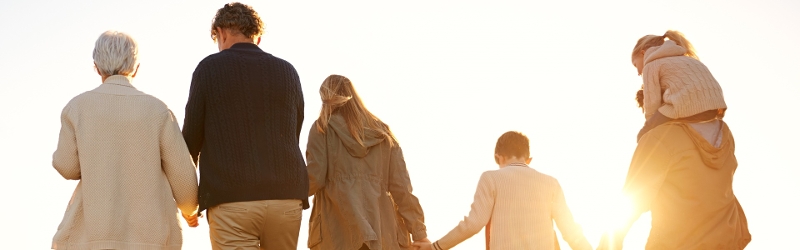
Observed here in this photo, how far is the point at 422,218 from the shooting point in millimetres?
8273

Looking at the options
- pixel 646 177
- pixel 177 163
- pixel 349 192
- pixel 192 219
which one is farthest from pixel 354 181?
pixel 646 177

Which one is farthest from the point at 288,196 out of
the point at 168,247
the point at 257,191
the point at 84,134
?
the point at 84,134

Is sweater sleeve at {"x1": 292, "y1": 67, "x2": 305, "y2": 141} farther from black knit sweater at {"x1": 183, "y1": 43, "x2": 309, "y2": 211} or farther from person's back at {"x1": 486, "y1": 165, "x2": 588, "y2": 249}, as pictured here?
person's back at {"x1": 486, "y1": 165, "x2": 588, "y2": 249}

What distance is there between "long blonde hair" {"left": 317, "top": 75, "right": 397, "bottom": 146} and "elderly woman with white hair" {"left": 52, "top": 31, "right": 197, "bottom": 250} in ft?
6.51

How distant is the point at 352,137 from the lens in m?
7.93

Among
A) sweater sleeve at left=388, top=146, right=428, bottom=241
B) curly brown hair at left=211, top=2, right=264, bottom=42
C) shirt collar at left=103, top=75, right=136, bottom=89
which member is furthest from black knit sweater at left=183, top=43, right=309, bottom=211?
sweater sleeve at left=388, top=146, right=428, bottom=241

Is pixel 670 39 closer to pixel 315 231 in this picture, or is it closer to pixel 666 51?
pixel 666 51

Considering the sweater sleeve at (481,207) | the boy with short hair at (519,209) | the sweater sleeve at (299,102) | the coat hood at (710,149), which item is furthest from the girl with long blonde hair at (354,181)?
the coat hood at (710,149)

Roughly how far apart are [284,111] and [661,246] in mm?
2569

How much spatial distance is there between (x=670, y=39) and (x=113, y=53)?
3710mm

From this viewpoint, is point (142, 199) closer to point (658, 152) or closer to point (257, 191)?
point (257, 191)

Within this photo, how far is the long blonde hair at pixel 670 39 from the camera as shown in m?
7.15

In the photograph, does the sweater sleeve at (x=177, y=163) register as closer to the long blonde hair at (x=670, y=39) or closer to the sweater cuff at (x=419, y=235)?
the sweater cuff at (x=419, y=235)

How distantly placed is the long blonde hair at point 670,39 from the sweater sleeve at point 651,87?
0.26m
